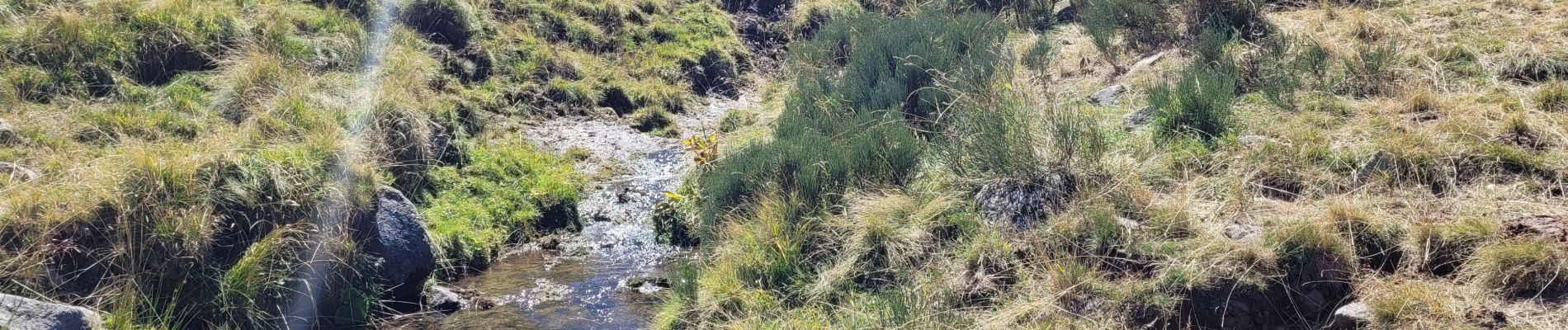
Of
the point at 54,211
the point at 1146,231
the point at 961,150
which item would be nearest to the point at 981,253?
the point at 1146,231

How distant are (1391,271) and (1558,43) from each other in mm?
3432

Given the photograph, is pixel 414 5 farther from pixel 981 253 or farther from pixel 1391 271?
pixel 1391 271

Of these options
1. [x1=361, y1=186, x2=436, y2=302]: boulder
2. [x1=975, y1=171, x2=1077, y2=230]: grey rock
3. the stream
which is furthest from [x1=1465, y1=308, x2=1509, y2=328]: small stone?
[x1=361, y1=186, x2=436, y2=302]: boulder

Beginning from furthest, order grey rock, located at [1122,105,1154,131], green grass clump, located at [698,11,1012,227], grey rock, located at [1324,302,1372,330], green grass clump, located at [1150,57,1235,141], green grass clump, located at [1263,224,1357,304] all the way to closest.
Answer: green grass clump, located at [698,11,1012,227] < grey rock, located at [1122,105,1154,131] < green grass clump, located at [1150,57,1235,141] < green grass clump, located at [1263,224,1357,304] < grey rock, located at [1324,302,1372,330]

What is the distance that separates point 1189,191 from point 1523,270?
170cm

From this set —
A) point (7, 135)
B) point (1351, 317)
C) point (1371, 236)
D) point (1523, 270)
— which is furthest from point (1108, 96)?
point (7, 135)

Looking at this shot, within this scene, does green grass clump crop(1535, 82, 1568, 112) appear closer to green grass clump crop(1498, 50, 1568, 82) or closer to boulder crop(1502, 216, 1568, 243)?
green grass clump crop(1498, 50, 1568, 82)

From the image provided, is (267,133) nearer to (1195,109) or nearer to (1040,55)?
(1195,109)

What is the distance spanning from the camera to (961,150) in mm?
7078

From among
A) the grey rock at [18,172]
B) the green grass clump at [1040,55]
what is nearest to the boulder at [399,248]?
the grey rock at [18,172]

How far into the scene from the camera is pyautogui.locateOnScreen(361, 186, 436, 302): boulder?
21.6 feet

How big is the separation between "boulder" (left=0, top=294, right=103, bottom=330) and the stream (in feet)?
6.22

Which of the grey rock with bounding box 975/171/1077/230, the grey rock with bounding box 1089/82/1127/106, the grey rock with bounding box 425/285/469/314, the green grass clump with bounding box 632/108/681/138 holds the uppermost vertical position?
the grey rock with bounding box 975/171/1077/230

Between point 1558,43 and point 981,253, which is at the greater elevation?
point 1558,43
